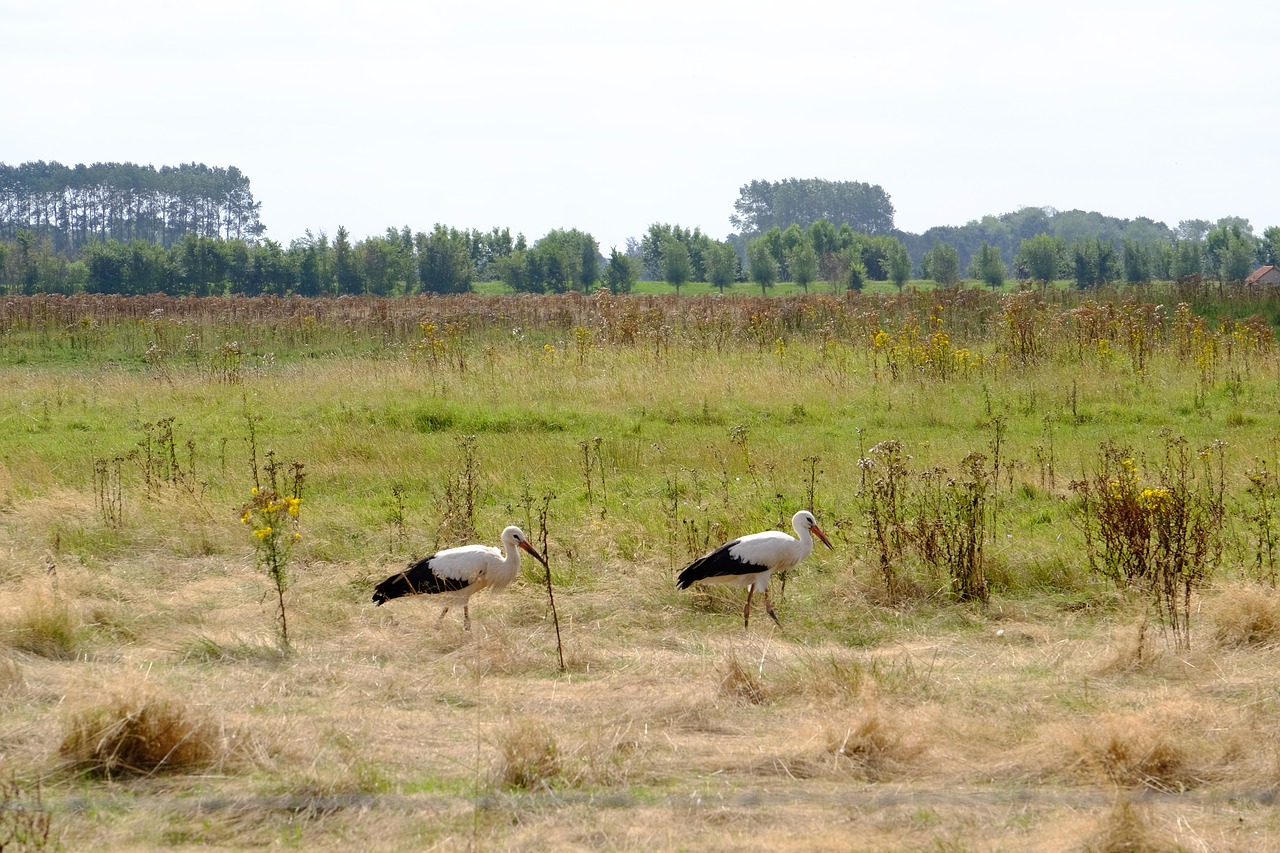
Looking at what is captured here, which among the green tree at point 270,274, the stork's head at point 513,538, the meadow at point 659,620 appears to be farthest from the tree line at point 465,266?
the stork's head at point 513,538

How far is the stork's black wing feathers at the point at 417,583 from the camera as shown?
865cm

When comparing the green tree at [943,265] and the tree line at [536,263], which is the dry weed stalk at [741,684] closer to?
the tree line at [536,263]

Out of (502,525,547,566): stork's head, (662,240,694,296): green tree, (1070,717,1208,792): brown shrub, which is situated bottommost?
(1070,717,1208,792): brown shrub

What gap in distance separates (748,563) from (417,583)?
7.36ft

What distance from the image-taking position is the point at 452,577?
8648 millimetres

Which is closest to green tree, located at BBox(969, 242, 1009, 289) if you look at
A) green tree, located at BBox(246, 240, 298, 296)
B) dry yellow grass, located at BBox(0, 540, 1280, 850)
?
green tree, located at BBox(246, 240, 298, 296)

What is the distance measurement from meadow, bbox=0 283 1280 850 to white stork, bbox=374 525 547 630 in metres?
0.22

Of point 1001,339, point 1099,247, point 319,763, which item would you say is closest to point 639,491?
point 319,763

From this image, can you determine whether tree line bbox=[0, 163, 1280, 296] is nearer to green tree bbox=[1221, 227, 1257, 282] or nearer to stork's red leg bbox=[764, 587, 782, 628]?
green tree bbox=[1221, 227, 1257, 282]

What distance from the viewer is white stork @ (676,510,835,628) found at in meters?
8.70

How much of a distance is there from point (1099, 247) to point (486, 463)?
71946 millimetres

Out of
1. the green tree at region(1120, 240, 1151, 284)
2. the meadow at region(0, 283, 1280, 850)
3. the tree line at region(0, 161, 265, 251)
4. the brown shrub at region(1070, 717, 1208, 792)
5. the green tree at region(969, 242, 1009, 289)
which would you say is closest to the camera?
the meadow at region(0, 283, 1280, 850)

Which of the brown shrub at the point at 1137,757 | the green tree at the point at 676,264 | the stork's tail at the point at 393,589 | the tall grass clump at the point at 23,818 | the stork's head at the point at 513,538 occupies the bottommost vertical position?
the brown shrub at the point at 1137,757

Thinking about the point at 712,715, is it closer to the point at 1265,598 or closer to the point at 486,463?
the point at 1265,598
